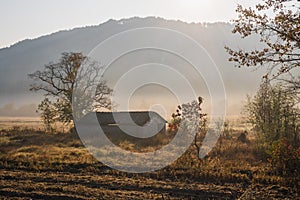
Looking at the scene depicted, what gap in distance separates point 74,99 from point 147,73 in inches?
332

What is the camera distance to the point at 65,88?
Answer: 42219 millimetres

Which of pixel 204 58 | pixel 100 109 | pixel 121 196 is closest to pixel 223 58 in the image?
pixel 204 58

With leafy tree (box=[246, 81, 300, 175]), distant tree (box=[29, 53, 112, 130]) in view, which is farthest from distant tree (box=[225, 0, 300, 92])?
distant tree (box=[29, 53, 112, 130])

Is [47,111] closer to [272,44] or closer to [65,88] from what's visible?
[65,88]

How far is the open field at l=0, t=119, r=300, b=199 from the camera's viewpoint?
12.6 meters

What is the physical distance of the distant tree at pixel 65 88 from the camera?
40.0 m

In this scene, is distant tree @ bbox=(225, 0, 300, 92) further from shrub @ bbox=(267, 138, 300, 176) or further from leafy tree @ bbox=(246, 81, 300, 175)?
leafy tree @ bbox=(246, 81, 300, 175)

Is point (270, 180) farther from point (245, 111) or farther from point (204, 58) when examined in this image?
point (204, 58)

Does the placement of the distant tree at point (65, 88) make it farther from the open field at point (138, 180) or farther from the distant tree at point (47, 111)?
the open field at point (138, 180)

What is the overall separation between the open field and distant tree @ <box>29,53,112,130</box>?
17.3 m

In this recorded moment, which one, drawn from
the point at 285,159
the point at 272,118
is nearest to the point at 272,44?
the point at 285,159

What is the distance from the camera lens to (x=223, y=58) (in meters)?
125

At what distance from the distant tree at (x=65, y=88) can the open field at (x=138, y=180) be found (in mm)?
17288

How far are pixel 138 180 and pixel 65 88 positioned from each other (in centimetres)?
2880
